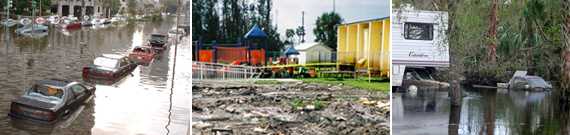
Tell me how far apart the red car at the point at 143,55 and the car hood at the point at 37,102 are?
64 centimetres

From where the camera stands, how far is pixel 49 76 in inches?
185

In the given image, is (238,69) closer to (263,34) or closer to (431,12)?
(263,34)

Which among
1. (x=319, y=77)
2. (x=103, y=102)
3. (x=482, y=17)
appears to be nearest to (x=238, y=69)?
(x=319, y=77)

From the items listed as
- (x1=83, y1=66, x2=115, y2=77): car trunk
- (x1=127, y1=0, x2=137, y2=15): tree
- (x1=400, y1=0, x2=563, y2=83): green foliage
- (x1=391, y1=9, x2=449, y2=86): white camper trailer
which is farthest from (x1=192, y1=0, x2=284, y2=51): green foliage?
(x1=400, y1=0, x2=563, y2=83): green foliage

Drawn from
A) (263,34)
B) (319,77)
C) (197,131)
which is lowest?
(197,131)

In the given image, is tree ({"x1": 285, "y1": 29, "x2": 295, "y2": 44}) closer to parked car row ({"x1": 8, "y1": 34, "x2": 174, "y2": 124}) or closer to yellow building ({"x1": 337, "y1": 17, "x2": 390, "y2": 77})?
yellow building ({"x1": 337, "y1": 17, "x2": 390, "y2": 77})

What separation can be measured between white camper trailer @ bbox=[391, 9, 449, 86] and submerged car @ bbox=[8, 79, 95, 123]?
108 inches

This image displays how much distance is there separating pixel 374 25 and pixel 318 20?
1.53ft

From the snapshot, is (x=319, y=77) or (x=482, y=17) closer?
(x=319, y=77)

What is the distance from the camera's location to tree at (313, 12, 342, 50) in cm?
533

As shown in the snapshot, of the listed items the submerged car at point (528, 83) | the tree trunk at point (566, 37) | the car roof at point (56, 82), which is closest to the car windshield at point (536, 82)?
the submerged car at point (528, 83)

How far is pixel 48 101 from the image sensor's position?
4.62 meters

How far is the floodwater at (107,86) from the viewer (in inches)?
183

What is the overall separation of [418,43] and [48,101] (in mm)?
3359
